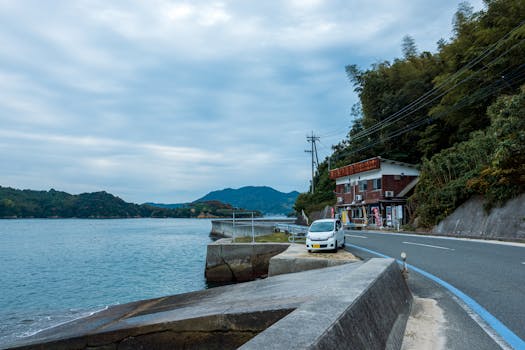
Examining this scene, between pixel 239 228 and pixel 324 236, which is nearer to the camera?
pixel 324 236

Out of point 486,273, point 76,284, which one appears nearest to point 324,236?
point 486,273

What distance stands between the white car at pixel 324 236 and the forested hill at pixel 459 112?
432 inches

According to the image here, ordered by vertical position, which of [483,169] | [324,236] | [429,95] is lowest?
[324,236]

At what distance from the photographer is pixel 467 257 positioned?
12.9 metres

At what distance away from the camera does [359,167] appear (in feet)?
148

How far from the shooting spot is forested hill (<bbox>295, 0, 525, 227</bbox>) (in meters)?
22.7

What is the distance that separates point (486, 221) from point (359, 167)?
22.0 m

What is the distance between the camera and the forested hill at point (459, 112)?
2266 cm

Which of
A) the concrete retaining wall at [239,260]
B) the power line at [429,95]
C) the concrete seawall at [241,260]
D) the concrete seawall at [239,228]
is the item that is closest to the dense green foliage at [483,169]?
the power line at [429,95]

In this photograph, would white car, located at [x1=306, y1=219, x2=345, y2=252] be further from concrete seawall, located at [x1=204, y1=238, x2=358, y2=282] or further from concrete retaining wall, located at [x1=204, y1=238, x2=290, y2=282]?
concrete retaining wall, located at [x1=204, y1=238, x2=290, y2=282]

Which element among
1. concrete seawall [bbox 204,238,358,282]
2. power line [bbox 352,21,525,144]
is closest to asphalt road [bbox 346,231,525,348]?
concrete seawall [bbox 204,238,358,282]

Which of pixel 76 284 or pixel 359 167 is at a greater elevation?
pixel 359 167

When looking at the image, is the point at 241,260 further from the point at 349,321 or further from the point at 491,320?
the point at 349,321

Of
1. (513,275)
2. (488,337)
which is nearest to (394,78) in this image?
(513,275)
